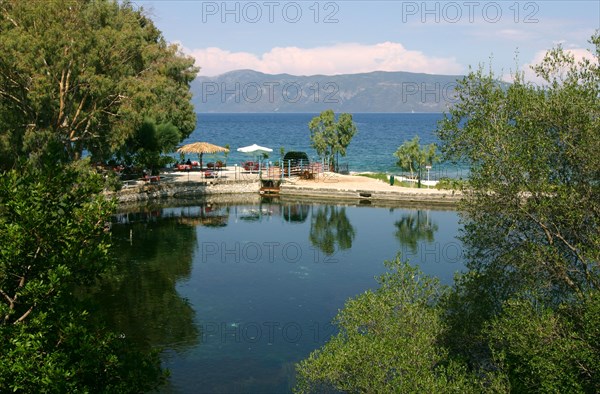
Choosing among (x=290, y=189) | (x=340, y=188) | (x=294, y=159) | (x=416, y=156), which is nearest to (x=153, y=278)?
(x=290, y=189)

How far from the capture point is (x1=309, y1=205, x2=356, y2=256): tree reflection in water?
114ft

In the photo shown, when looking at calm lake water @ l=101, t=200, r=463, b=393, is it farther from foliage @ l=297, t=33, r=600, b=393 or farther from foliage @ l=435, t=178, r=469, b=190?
foliage @ l=435, t=178, r=469, b=190

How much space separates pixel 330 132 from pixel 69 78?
2830cm

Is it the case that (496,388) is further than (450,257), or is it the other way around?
(450,257)

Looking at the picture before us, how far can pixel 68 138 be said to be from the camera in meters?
35.0

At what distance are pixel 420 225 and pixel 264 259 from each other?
12729mm

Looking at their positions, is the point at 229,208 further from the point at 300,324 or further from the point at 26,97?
the point at 300,324

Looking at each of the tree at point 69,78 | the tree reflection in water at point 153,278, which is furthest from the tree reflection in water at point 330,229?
the tree at point 69,78

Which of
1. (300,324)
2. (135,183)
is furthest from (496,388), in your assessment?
(135,183)

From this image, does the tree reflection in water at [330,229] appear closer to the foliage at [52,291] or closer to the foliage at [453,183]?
the foliage at [453,183]

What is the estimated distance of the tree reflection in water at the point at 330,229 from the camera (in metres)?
34.7

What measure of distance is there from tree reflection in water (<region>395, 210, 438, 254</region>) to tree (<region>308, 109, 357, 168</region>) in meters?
14.7

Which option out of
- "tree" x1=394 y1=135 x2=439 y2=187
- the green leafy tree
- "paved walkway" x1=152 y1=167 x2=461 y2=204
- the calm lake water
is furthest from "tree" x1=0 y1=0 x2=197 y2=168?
"tree" x1=394 y1=135 x2=439 y2=187

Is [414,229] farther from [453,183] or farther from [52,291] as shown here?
[52,291]
